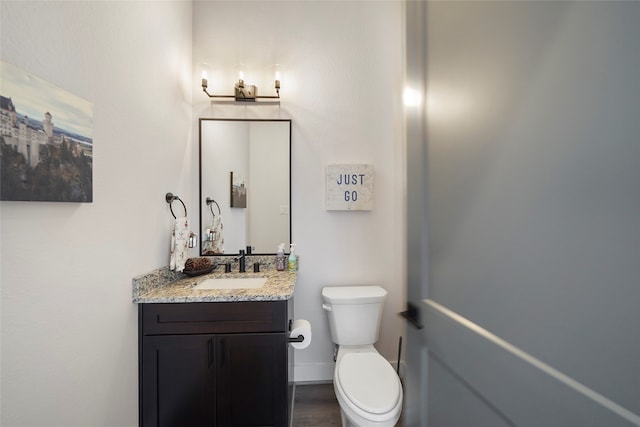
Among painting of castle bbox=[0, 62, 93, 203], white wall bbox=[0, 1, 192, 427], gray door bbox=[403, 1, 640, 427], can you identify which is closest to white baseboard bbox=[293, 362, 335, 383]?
white wall bbox=[0, 1, 192, 427]

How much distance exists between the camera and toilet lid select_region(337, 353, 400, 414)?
125 cm

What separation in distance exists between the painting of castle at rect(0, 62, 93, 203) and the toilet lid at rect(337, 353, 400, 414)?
4.75 feet

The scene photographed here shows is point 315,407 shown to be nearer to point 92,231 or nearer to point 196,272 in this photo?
point 196,272

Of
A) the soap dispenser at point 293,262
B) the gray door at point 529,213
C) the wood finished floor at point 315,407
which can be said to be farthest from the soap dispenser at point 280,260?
the gray door at point 529,213

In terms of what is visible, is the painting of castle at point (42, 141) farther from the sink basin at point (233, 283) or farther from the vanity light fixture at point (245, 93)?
the vanity light fixture at point (245, 93)

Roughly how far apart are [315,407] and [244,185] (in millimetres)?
1639

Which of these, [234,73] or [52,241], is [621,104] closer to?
[52,241]

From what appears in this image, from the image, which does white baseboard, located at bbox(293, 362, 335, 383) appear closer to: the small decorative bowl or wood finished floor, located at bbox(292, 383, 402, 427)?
wood finished floor, located at bbox(292, 383, 402, 427)

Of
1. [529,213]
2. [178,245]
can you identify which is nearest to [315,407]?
[178,245]

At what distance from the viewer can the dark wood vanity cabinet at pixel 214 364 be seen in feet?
4.56

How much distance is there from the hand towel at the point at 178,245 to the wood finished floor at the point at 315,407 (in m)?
1.21

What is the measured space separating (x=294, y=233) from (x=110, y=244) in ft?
3.84

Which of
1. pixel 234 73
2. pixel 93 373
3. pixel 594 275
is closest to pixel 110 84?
pixel 234 73

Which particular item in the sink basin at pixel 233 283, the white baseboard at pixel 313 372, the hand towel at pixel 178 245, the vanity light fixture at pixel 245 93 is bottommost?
the white baseboard at pixel 313 372
